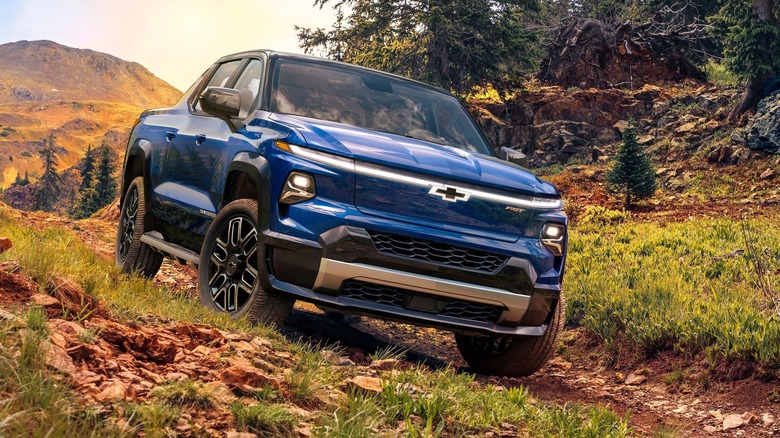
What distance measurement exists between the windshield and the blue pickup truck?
0.06 feet

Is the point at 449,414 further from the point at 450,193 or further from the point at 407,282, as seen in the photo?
the point at 450,193

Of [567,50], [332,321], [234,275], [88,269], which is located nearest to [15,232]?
[88,269]

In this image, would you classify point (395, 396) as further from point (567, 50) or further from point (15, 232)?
point (567, 50)

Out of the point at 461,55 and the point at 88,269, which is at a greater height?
the point at 461,55

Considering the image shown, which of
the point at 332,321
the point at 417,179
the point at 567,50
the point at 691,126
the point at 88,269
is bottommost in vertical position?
the point at 332,321

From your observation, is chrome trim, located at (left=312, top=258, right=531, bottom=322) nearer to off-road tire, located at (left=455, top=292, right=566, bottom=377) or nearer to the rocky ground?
the rocky ground

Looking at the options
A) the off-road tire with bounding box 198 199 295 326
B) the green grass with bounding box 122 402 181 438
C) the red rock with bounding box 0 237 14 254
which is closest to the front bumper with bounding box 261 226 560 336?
the off-road tire with bounding box 198 199 295 326

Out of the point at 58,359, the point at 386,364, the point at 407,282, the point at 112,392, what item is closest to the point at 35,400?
the point at 112,392

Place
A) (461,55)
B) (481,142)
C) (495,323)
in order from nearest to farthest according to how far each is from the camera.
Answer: (495,323) < (481,142) < (461,55)

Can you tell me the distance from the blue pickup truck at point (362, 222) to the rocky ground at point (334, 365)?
49cm

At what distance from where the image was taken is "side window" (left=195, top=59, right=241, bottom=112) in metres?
6.89

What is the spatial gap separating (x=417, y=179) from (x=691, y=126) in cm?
2192

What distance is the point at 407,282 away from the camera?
463 centimetres

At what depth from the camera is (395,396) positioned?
11.6 ft
